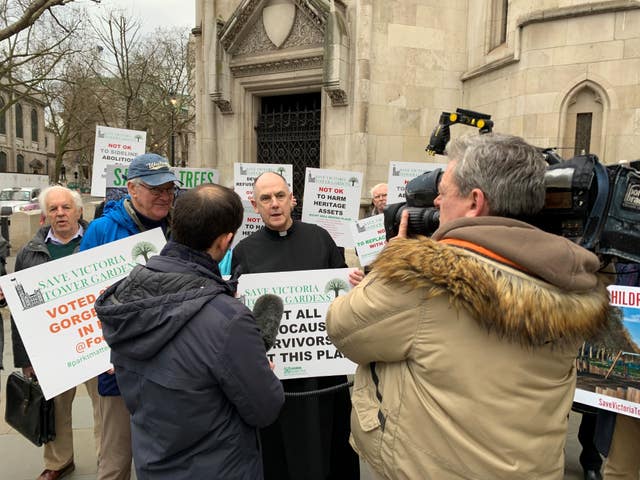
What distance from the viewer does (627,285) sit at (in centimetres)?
263

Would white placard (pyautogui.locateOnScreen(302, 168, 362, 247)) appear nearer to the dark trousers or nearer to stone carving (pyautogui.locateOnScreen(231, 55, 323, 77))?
the dark trousers

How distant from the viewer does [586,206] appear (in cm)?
147

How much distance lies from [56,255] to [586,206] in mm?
3174

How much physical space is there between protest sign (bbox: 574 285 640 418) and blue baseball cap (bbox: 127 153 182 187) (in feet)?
8.09

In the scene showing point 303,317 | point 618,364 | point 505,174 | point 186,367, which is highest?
point 505,174

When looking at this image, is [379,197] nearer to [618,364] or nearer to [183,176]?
[183,176]

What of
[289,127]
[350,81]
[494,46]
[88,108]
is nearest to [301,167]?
[289,127]

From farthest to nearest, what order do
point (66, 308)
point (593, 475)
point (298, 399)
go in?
point (593, 475)
point (298, 399)
point (66, 308)

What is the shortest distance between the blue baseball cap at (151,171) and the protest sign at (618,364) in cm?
246

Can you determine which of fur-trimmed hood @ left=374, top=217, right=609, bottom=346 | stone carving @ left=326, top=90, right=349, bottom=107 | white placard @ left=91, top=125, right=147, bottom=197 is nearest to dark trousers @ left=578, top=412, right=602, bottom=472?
fur-trimmed hood @ left=374, top=217, right=609, bottom=346

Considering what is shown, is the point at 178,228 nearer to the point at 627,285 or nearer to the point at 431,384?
the point at 431,384

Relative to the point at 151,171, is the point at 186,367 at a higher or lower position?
lower

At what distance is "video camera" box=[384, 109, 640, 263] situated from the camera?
1428 mm

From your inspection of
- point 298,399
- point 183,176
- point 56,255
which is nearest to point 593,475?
point 298,399
